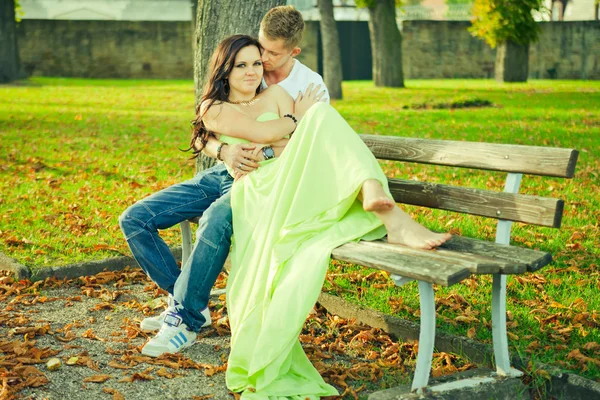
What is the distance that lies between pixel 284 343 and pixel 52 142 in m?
8.21

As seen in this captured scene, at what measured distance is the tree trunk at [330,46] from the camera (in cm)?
1752

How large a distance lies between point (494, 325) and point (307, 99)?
5.39ft

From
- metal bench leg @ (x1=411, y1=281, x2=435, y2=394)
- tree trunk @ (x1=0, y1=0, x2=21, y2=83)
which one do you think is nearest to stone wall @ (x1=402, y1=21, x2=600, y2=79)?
tree trunk @ (x1=0, y1=0, x2=21, y2=83)

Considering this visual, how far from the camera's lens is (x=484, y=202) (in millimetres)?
3479

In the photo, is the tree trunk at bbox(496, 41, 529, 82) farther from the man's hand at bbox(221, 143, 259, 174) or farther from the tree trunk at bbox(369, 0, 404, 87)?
the man's hand at bbox(221, 143, 259, 174)

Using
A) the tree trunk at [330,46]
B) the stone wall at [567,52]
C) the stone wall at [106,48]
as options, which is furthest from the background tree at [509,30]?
the stone wall at [106,48]

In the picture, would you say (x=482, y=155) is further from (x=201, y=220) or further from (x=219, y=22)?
(x=219, y=22)

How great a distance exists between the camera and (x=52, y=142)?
34.7 feet

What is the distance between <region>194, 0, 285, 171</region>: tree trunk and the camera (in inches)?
207

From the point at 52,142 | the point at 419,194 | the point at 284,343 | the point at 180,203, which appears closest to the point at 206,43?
the point at 180,203

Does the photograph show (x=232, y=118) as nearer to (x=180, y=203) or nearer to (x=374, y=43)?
(x=180, y=203)

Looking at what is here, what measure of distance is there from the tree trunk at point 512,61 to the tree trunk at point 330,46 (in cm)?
926

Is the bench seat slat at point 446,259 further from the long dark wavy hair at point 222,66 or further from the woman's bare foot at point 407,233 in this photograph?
the long dark wavy hair at point 222,66

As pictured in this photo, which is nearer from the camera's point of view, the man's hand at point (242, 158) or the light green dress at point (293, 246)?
the light green dress at point (293, 246)
